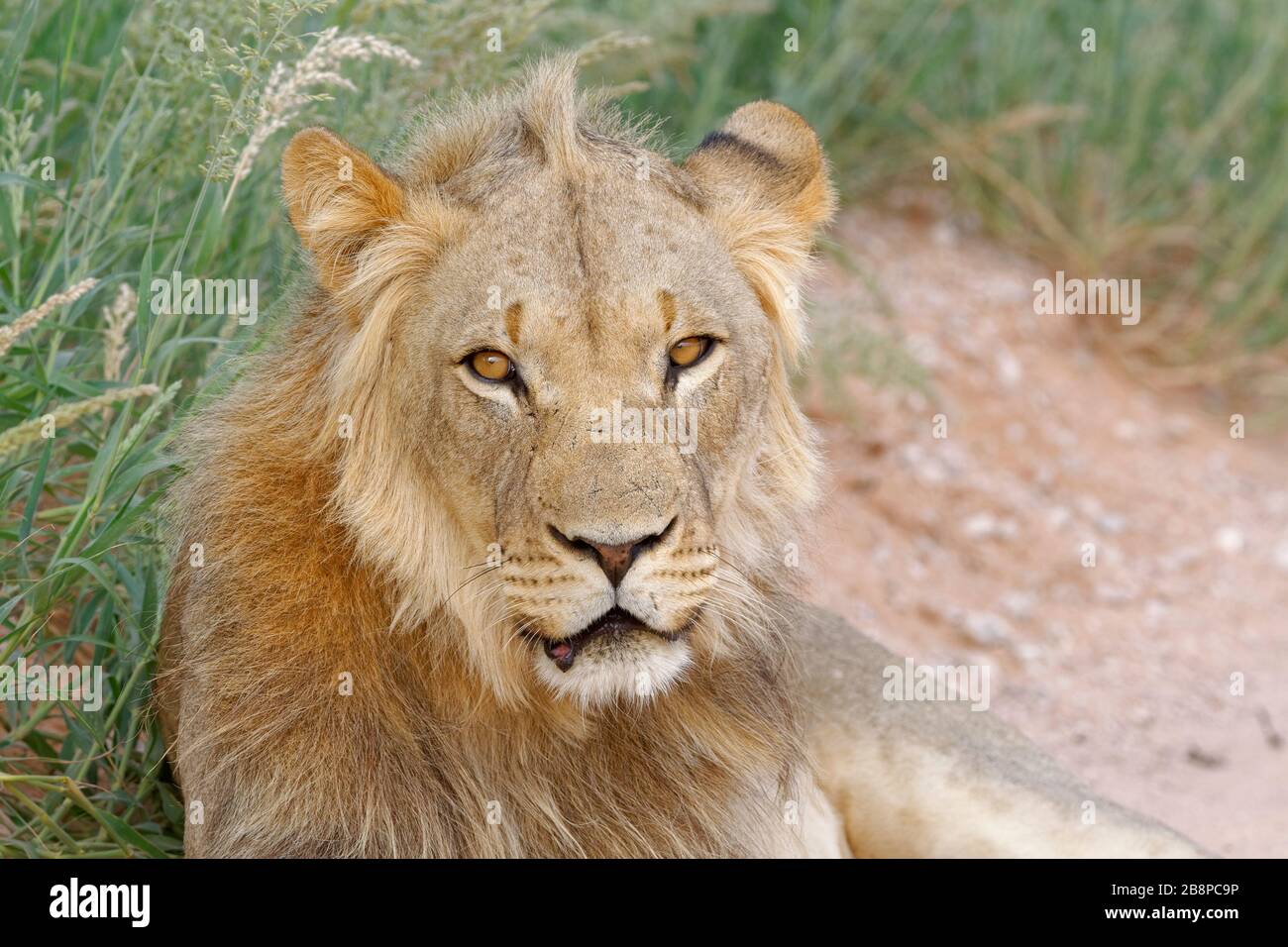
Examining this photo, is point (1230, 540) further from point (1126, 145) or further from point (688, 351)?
point (688, 351)

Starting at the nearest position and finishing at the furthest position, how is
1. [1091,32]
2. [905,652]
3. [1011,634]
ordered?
[905,652] < [1011,634] < [1091,32]

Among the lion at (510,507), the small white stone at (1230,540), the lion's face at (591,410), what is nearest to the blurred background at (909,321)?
the small white stone at (1230,540)

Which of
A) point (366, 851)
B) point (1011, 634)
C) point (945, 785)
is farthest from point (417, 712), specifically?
point (1011, 634)

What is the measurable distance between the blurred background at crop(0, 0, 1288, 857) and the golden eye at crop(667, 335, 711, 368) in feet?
2.55

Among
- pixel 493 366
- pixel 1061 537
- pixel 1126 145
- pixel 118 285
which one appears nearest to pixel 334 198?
pixel 493 366

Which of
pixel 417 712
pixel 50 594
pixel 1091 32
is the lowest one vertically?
pixel 417 712

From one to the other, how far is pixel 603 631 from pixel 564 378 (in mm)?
478

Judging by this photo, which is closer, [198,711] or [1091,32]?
[198,711]

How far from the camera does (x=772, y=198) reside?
3502mm

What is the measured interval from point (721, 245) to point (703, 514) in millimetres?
642

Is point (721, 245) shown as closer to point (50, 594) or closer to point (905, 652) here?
point (50, 594)

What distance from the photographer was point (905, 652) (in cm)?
641

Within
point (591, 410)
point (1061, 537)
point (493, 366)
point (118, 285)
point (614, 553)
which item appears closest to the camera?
point (614, 553)

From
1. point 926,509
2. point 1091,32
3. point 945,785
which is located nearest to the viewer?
point 945,785
